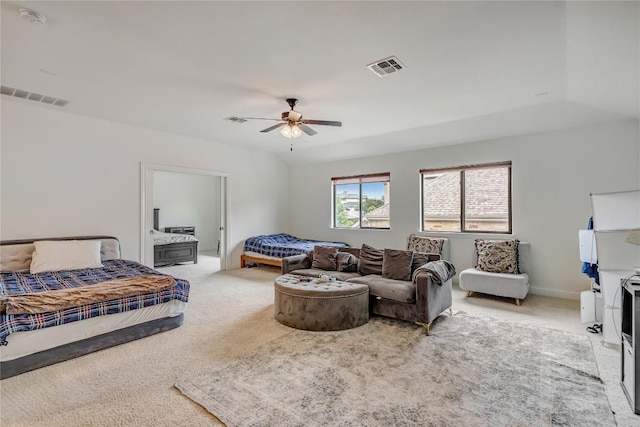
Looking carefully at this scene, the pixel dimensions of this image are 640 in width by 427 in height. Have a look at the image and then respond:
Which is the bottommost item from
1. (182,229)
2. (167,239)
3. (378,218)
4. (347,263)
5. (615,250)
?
(347,263)

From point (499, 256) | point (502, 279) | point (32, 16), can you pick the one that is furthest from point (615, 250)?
point (32, 16)

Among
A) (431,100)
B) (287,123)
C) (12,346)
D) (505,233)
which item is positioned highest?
(431,100)

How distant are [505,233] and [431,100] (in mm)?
2811

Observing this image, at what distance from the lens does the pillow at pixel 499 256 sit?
15.4ft

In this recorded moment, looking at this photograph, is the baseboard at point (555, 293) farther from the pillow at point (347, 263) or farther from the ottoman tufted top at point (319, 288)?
the ottoman tufted top at point (319, 288)

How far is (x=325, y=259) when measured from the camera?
471 centimetres

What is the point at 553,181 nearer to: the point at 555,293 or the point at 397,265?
the point at 555,293

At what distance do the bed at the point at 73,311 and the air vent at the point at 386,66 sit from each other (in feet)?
10.6

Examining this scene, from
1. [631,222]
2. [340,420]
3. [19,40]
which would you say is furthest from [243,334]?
[631,222]

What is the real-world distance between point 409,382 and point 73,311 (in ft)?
9.79

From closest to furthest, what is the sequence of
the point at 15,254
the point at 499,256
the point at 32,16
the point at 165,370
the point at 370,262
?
the point at 32,16
the point at 165,370
the point at 15,254
the point at 370,262
the point at 499,256

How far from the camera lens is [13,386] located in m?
2.31

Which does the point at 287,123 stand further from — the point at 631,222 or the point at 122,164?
the point at 631,222

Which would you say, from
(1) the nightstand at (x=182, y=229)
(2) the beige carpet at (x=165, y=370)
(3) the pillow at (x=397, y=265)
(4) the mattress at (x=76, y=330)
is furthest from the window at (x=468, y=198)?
(1) the nightstand at (x=182, y=229)
